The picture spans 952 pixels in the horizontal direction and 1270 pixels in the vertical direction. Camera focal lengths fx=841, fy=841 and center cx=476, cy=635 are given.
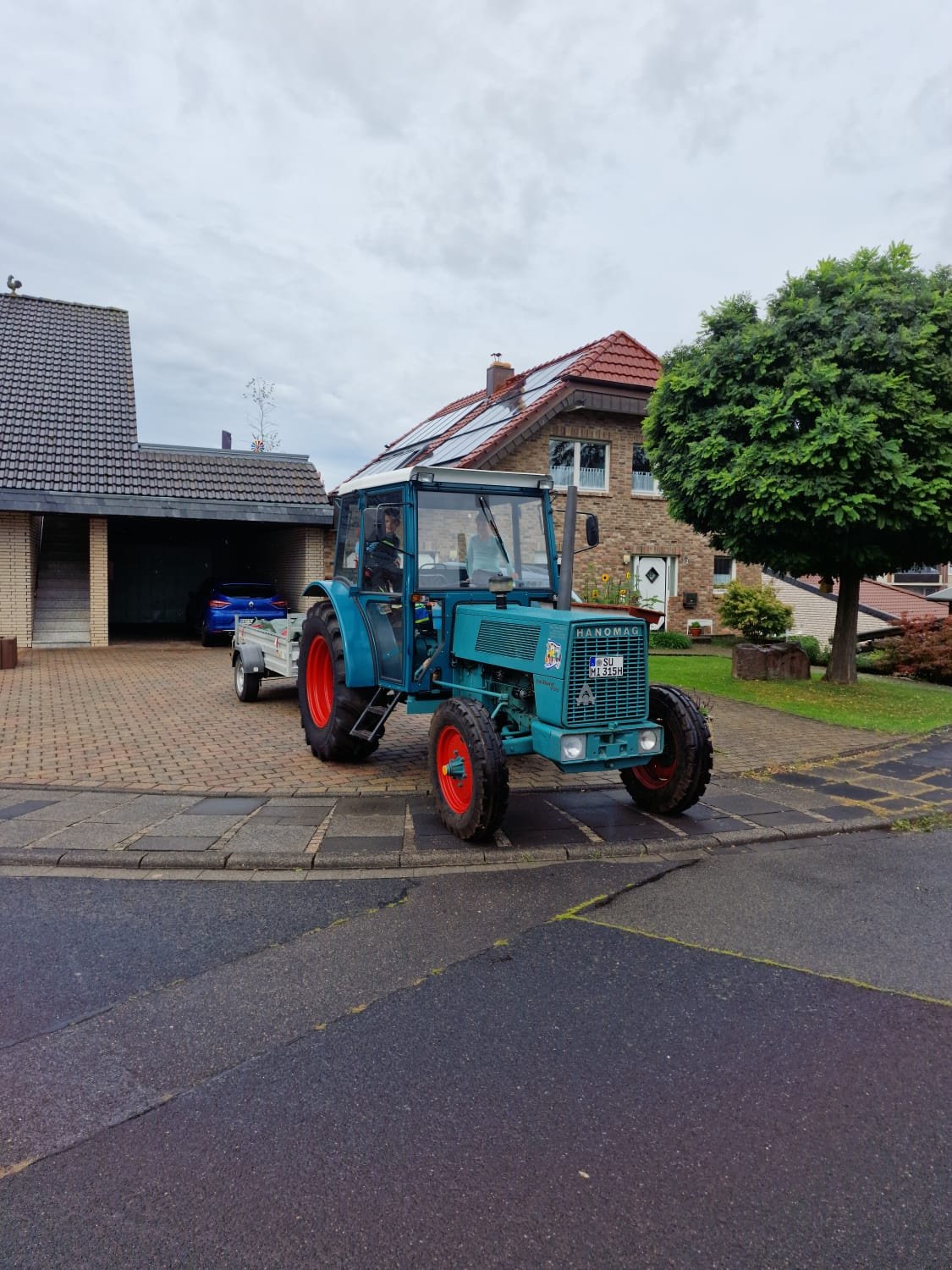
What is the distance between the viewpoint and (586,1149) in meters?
2.59

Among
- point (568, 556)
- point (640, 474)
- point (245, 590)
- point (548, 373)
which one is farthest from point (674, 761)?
point (548, 373)

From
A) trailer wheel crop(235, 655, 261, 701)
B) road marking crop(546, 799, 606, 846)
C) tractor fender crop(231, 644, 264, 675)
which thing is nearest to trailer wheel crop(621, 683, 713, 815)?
road marking crop(546, 799, 606, 846)

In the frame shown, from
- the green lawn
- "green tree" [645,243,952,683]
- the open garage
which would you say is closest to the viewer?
"green tree" [645,243,952,683]

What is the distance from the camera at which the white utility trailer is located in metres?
9.75

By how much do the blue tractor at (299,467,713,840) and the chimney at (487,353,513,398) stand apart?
18.1 m

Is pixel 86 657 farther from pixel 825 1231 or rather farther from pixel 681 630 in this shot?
pixel 825 1231

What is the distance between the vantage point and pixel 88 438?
1795 cm

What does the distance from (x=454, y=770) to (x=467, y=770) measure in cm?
19

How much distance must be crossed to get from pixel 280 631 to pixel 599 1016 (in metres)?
7.54

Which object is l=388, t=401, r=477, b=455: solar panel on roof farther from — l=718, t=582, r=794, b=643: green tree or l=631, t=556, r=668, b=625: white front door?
l=718, t=582, r=794, b=643: green tree

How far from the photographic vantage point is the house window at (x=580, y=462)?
20062mm

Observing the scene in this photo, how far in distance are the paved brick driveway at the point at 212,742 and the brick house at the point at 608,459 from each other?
914 centimetres

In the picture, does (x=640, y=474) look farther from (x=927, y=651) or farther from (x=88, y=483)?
(x=88, y=483)

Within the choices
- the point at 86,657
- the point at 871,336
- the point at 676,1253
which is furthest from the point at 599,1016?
the point at 86,657
